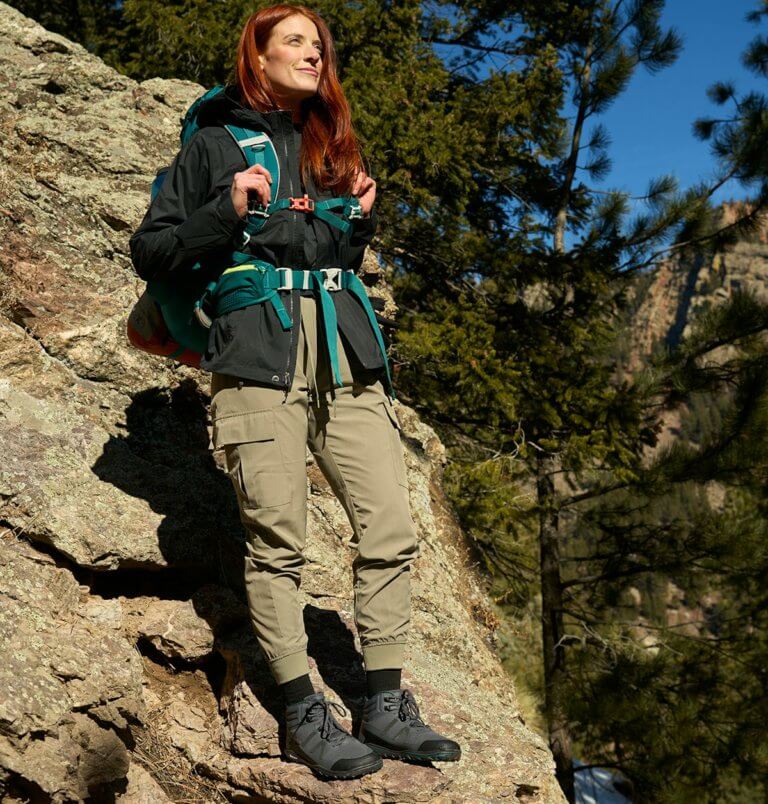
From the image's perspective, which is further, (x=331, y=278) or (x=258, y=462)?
(x=331, y=278)

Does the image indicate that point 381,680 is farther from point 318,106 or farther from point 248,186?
point 318,106

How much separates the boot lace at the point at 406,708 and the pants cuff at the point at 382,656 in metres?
0.09

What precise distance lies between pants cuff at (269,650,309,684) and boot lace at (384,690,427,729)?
0.30m

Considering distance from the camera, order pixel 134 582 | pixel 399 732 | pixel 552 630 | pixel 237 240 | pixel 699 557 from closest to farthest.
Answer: pixel 399 732, pixel 237 240, pixel 134 582, pixel 699 557, pixel 552 630

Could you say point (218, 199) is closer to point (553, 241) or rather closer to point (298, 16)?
point (298, 16)

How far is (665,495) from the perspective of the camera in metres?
7.51

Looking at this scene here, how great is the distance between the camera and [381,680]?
2590 mm

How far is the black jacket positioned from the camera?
8.29 ft

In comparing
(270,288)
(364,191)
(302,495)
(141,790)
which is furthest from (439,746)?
(364,191)

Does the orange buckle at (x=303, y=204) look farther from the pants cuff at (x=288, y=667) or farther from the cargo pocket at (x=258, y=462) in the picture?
the pants cuff at (x=288, y=667)

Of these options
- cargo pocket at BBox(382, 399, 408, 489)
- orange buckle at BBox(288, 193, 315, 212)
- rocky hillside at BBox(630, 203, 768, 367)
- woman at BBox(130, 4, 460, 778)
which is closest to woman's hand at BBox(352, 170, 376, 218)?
woman at BBox(130, 4, 460, 778)

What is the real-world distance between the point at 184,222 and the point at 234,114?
42 cm

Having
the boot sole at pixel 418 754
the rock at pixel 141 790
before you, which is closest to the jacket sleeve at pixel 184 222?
the boot sole at pixel 418 754

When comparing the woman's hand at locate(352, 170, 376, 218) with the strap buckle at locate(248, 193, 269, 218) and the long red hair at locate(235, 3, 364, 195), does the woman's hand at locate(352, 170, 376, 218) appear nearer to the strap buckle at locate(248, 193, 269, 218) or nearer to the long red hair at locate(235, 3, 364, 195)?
the long red hair at locate(235, 3, 364, 195)
